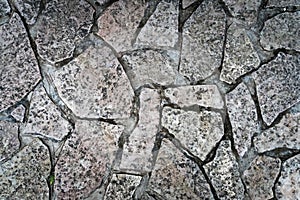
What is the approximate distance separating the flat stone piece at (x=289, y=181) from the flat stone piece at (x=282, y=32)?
50 centimetres

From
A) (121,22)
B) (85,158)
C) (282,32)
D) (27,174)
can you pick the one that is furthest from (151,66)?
(27,174)

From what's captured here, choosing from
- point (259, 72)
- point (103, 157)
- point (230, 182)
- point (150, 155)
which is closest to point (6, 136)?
point (103, 157)

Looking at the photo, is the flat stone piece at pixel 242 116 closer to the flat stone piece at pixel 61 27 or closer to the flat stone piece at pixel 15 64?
the flat stone piece at pixel 61 27

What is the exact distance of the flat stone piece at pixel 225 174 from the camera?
1972 millimetres

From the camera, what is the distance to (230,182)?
1.98 metres

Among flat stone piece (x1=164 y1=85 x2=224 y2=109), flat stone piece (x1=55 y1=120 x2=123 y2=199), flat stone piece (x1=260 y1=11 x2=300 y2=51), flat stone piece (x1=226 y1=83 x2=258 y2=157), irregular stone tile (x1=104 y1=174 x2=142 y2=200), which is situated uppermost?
flat stone piece (x1=260 y1=11 x2=300 y2=51)

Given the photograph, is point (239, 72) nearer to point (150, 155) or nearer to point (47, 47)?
point (150, 155)

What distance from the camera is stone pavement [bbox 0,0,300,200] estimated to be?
1986mm

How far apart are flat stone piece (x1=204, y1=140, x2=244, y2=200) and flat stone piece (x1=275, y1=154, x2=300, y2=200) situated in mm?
165

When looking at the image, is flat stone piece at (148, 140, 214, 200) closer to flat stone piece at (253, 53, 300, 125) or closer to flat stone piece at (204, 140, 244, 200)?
flat stone piece at (204, 140, 244, 200)

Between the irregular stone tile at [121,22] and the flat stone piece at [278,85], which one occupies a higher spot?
the irregular stone tile at [121,22]

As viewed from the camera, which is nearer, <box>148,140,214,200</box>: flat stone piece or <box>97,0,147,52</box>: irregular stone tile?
<box>148,140,214,200</box>: flat stone piece

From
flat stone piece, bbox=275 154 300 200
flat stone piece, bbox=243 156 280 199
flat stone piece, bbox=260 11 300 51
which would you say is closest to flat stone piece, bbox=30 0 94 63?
flat stone piece, bbox=260 11 300 51

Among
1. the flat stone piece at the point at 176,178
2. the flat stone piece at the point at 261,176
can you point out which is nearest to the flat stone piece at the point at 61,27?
the flat stone piece at the point at 176,178
